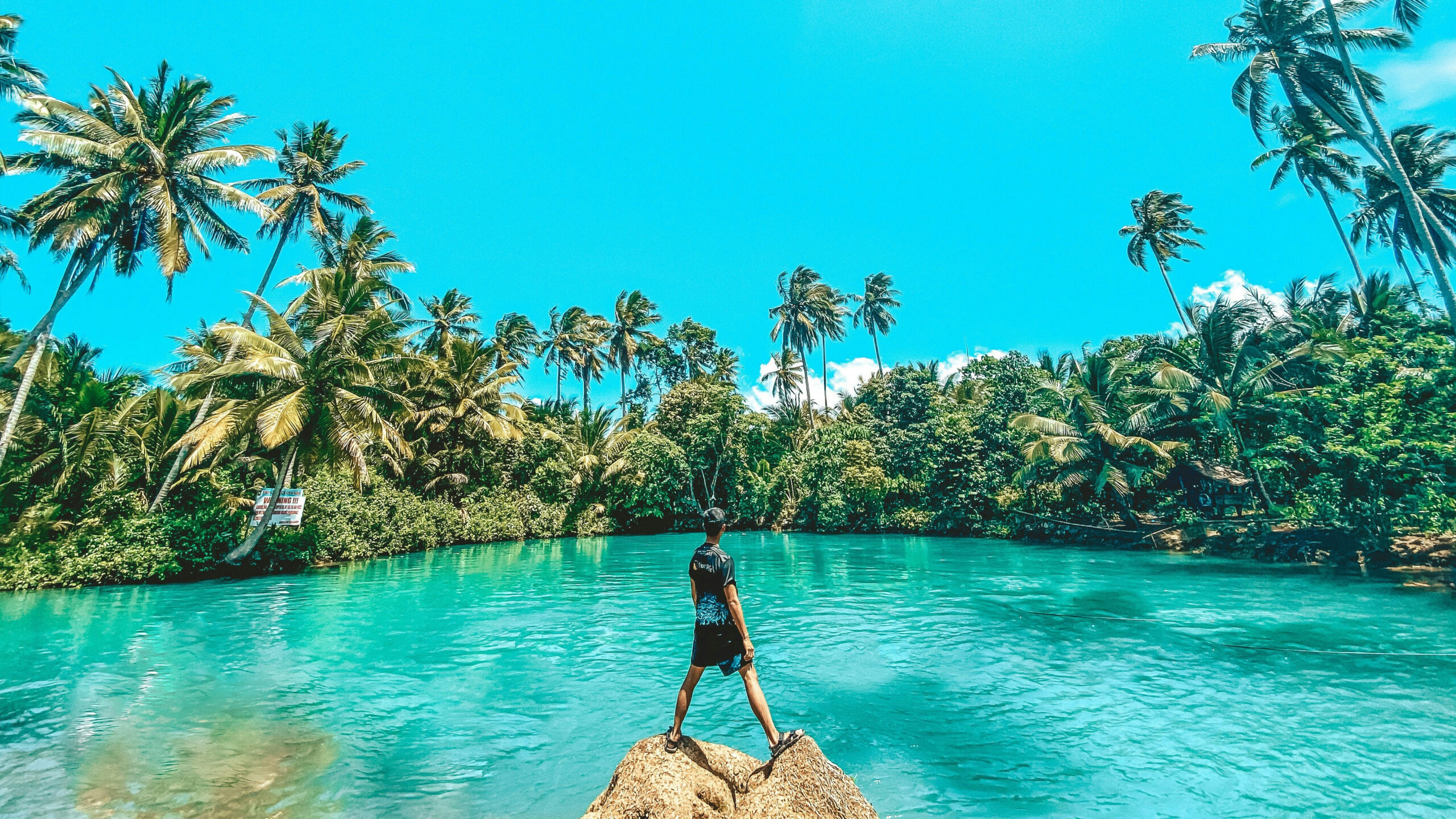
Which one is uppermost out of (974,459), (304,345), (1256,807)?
(304,345)

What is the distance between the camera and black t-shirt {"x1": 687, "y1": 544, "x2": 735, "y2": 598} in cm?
427

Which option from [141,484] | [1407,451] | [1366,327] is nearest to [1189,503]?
[1366,327]

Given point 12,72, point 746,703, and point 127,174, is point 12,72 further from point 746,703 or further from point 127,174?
point 746,703

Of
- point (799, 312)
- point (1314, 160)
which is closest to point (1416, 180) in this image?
point (1314, 160)

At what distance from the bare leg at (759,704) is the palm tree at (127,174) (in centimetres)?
2070

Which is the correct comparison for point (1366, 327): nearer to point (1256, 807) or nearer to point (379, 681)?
point (1256, 807)

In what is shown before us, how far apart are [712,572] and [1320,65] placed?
2760 centimetres

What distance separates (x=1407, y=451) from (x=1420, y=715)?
12532mm

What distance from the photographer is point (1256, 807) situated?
504 centimetres

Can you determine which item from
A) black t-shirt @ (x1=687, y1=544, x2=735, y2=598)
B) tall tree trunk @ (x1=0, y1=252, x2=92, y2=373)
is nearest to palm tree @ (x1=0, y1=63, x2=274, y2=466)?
tall tree trunk @ (x1=0, y1=252, x2=92, y2=373)

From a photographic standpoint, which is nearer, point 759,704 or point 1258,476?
point 759,704

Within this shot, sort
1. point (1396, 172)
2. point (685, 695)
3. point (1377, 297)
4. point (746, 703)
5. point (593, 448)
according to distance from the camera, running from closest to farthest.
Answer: point (685, 695) < point (746, 703) < point (1396, 172) < point (1377, 297) < point (593, 448)

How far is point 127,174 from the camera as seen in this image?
55.4 ft

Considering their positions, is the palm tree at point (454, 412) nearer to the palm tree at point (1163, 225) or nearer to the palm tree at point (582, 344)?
the palm tree at point (582, 344)
